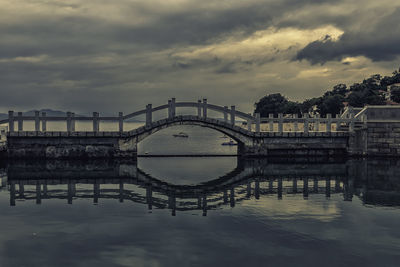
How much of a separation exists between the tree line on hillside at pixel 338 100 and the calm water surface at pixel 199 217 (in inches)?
2356

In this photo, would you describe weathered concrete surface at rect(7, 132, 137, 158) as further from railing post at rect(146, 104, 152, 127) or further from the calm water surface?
the calm water surface

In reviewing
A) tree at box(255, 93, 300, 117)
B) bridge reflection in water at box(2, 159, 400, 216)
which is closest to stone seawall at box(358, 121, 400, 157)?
bridge reflection in water at box(2, 159, 400, 216)

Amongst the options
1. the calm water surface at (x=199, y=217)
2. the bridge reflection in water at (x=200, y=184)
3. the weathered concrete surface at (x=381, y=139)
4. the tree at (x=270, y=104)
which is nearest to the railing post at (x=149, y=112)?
the bridge reflection in water at (x=200, y=184)

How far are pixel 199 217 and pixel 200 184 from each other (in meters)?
9.38

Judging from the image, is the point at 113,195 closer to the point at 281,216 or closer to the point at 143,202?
the point at 143,202

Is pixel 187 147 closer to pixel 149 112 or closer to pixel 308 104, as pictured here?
pixel 149 112

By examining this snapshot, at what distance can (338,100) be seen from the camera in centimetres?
9300

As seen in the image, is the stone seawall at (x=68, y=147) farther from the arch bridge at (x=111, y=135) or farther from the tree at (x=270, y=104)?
the tree at (x=270, y=104)

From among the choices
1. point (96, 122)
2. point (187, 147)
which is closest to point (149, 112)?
point (96, 122)

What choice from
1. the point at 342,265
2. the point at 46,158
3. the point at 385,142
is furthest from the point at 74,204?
the point at 385,142

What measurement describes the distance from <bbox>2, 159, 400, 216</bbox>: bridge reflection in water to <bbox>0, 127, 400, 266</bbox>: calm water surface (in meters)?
0.07

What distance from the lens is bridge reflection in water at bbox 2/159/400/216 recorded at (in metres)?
23.7

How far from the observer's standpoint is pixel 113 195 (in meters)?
24.8

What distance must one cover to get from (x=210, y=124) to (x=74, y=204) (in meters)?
22.3
